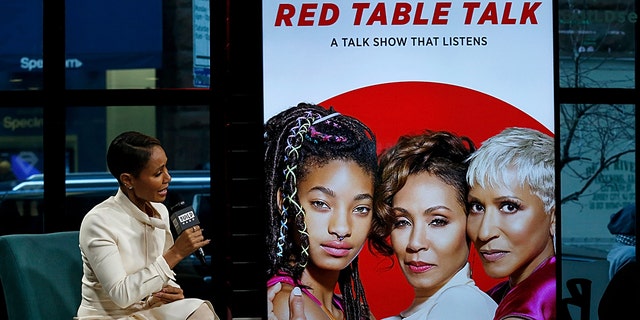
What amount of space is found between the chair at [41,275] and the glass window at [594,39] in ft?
8.89

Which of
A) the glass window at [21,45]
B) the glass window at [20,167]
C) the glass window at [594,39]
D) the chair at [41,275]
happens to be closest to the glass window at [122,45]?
the glass window at [21,45]

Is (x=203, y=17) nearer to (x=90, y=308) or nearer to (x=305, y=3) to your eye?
(x=305, y=3)

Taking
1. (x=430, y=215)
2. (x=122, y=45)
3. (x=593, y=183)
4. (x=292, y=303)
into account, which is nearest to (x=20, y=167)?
(x=122, y=45)

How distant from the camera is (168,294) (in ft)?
13.4

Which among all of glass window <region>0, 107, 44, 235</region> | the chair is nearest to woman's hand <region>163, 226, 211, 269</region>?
the chair

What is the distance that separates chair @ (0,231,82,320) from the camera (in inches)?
155

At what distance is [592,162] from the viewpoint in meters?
5.11

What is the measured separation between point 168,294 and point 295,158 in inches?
36.0

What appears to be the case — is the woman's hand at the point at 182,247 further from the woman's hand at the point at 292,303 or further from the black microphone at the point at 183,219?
the woman's hand at the point at 292,303

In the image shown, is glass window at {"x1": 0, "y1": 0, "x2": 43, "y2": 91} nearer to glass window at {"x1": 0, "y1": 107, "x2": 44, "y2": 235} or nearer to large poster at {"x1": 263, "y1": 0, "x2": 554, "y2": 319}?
glass window at {"x1": 0, "y1": 107, "x2": 44, "y2": 235}

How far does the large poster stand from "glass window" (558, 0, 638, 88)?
59cm

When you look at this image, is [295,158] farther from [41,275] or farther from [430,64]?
[41,275]

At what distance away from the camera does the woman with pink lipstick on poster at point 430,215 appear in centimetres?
456

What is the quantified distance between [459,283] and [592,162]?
110 cm
